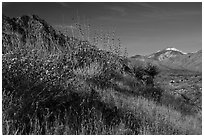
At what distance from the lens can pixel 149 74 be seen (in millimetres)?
12500

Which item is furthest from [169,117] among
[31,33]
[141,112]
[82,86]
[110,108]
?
[31,33]

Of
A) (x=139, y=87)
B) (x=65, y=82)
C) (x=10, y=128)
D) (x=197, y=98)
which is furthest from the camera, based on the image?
(x=197, y=98)

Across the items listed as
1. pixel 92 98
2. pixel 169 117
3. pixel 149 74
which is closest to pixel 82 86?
pixel 92 98

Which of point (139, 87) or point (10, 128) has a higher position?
point (139, 87)

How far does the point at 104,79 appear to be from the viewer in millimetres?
8969

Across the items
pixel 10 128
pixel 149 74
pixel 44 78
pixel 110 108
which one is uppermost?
pixel 149 74

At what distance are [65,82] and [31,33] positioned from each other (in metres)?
4.23

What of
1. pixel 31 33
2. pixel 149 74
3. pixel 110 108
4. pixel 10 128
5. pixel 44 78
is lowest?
pixel 10 128

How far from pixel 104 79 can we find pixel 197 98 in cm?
416

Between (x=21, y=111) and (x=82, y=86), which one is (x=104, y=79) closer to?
(x=82, y=86)

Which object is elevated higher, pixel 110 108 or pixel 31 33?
pixel 31 33

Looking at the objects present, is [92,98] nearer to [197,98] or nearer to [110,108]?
[110,108]

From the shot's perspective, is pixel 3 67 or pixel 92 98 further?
pixel 92 98

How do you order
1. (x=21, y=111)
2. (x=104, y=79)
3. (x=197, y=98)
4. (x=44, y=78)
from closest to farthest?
(x=21, y=111) < (x=44, y=78) < (x=104, y=79) < (x=197, y=98)
